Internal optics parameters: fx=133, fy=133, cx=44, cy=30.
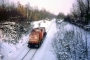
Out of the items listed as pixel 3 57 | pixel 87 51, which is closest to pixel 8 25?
pixel 3 57

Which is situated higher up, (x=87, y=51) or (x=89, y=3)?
(x=89, y=3)

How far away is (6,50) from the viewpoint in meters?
17.0

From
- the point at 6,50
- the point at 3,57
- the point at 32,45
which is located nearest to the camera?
the point at 3,57

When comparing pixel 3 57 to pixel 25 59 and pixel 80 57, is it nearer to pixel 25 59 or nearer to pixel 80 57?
pixel 25 59

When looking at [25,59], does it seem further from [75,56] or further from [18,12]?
[18,12]

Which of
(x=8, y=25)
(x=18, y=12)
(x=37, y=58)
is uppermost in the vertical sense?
(x=18, y=12)

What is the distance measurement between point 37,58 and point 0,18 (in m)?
19.5

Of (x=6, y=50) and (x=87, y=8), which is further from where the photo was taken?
(x=87, y=8)

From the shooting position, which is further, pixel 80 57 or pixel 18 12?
pixel 18 12

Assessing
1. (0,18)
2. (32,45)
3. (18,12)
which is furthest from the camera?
(18,12)

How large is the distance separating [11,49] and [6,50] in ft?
3.14

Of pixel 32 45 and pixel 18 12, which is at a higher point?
pixel 18 12

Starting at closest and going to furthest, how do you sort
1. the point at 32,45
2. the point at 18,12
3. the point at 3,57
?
1. the point at 3,57
2. the point at 32,45
3. the point at 18,12

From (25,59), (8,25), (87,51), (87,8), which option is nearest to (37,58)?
(25,59)
